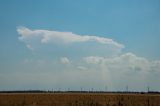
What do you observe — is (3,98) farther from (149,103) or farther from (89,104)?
(149,103)

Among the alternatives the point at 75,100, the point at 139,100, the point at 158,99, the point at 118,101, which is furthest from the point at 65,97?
the point at 158,99

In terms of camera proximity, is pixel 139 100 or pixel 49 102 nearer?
pixel 49 102

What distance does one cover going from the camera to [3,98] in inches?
1742

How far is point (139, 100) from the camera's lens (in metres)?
51.7

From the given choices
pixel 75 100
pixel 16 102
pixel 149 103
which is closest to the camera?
pixel 16 102

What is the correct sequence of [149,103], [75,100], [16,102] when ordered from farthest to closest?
[149,103], [75,100], [16,102]

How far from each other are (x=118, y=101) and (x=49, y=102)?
922 centimetres

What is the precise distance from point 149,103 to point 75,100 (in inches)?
396

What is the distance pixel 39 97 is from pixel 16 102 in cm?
498

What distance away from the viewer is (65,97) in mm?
49094

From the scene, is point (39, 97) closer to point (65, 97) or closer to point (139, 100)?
point (65, 97)

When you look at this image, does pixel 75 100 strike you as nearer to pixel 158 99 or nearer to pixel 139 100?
pixel 139 100

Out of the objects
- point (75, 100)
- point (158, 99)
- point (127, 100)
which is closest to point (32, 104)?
point (75, 100)

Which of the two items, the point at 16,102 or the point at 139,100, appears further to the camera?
the point at 139,100
